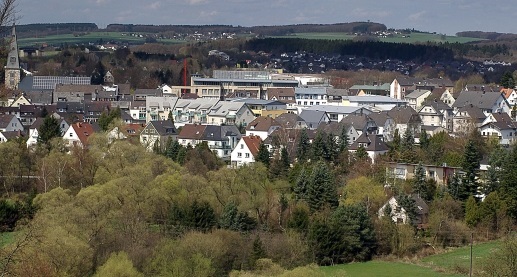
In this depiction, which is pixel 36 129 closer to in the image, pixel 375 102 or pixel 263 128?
pixel 263 128

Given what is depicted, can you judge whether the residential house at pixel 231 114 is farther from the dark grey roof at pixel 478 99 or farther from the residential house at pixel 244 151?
the dark grey roof at pixel 478 99

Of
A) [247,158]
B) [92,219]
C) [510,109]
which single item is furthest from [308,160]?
[510,109]

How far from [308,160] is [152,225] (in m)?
9.32

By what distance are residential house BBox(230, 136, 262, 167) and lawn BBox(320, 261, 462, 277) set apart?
11.4 metres

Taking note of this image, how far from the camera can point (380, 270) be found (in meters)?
20.9

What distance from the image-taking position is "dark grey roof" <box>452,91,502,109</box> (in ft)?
138

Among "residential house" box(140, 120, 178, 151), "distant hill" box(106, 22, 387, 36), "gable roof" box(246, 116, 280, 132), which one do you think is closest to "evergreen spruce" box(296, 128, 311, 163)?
"gable roof" box(246, 116, 280, 132)

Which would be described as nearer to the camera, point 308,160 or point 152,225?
point 152,225

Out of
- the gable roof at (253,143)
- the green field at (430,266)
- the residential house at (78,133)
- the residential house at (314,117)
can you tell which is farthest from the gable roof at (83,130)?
the green field at (430,266)

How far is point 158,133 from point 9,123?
8.14m

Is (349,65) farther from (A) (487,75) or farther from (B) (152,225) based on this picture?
(B) (152,225)

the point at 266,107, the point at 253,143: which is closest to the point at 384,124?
the point at 253,143

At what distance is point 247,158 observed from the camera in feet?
108

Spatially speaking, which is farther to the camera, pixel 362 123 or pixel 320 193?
pixel 362 123
